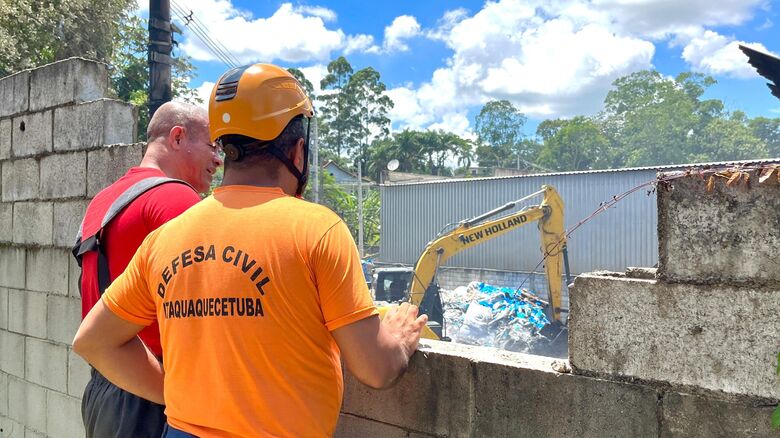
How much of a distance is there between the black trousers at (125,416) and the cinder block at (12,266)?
109 inches

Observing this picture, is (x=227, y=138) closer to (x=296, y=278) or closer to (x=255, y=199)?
(x=255, y=199)

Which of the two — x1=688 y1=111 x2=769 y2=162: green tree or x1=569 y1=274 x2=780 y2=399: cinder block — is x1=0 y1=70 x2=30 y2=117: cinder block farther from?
x1=688 y1=111 x2=769 y2=162: green tree

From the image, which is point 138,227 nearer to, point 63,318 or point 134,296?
point 134,296

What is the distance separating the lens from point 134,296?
1.66m

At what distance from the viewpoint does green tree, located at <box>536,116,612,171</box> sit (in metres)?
72.1

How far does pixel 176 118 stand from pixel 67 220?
200cm

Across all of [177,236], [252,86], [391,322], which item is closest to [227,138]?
[252,86]

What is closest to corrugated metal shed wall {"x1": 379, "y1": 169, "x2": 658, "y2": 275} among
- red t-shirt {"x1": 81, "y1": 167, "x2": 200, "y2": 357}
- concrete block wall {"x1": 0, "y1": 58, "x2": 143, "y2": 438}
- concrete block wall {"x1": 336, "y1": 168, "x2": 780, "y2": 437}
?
concrete block wall {"x1": 0, "y1": 58, "x2": 143, "y2": 438}

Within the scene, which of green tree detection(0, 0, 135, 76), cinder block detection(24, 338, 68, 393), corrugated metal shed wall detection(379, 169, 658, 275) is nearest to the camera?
cinder block detection(24, 338, 68, 393)

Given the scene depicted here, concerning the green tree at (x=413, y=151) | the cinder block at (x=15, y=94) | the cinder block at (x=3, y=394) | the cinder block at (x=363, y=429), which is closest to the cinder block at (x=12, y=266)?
the cinder block at (x=3, y=394)

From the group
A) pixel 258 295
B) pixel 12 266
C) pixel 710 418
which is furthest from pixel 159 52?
pixel 710 418

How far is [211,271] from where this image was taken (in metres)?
1.47

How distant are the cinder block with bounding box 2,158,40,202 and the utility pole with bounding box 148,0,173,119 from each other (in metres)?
0.93

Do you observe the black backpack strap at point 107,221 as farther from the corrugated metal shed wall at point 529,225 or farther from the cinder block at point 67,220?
the corrugated metal shed wall at point 529,225
